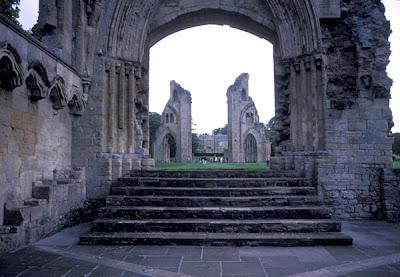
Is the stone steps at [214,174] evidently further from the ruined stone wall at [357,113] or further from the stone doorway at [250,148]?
the stone doorway at [250,148]

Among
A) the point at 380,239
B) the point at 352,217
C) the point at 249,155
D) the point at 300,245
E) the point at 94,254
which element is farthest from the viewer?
the point at 249,155

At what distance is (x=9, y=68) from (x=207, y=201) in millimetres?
3942

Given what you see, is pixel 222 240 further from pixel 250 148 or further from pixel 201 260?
pixel 250 148

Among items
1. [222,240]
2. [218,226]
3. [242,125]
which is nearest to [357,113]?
[218,226]

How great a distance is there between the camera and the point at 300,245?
553cm

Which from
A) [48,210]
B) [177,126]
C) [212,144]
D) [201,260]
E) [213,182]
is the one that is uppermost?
[177,126]

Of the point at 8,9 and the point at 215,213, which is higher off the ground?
the point at 8,9

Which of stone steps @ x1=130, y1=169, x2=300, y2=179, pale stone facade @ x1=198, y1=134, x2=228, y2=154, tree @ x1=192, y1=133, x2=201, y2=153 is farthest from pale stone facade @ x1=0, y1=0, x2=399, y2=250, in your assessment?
pale stone facade @ x1=198, y1=134, x2=228, y2=154

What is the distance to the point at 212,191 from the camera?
7.18 meters

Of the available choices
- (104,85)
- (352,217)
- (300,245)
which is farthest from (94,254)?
(352,217)

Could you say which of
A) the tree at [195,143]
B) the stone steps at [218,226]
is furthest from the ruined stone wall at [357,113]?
the tree at [195,143]

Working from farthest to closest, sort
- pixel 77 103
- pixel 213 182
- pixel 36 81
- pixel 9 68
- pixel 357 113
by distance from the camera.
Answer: pixel 357 113
pixel 77 103
pixel 213 182
pixel 36 81
pixel 9 68

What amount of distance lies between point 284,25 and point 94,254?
7039 mm

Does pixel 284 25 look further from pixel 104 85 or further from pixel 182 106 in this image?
pixel 182 106
